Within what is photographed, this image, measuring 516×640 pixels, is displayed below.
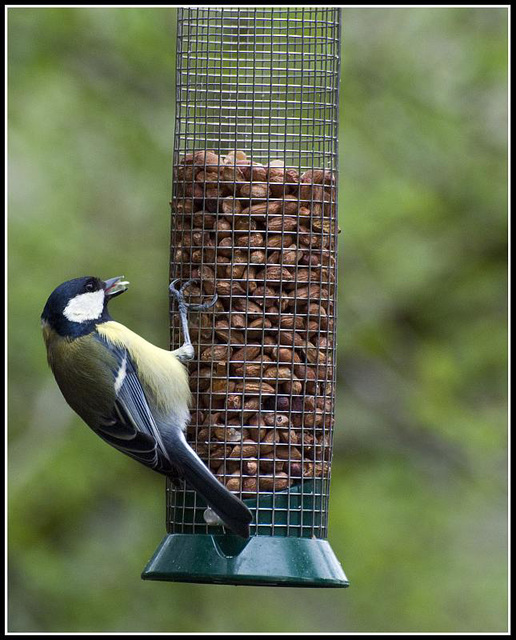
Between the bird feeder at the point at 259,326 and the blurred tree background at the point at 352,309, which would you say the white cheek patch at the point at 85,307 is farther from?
the blurred tree background at the point at 352,309

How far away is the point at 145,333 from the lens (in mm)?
10000

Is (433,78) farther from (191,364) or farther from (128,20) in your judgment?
(191,364)

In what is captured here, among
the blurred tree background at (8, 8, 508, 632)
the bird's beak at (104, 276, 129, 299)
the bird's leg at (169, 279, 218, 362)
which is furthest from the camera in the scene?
the blurred tree background at (8, 8, 508, 632)

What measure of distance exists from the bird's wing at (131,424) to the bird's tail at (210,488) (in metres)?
0.07

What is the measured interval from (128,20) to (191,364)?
410cm

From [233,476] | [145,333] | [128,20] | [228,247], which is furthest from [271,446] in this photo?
[128,20]

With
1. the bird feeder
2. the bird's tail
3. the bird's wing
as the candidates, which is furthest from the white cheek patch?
the bird's tail

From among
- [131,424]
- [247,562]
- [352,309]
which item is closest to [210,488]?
[247,562]

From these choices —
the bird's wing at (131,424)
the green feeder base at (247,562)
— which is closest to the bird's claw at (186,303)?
the bird's wing at (131,424)

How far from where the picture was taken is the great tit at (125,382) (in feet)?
20.3

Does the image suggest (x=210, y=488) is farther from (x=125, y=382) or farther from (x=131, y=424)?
(x=125, y=382)

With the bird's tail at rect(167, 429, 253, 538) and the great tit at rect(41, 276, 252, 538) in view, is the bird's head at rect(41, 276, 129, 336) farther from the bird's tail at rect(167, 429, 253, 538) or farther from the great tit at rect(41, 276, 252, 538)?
the bird's tail at rect(167, 429, 253, 538)

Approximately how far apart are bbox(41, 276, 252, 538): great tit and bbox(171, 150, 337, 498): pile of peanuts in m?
0.13

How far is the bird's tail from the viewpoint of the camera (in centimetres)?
596
